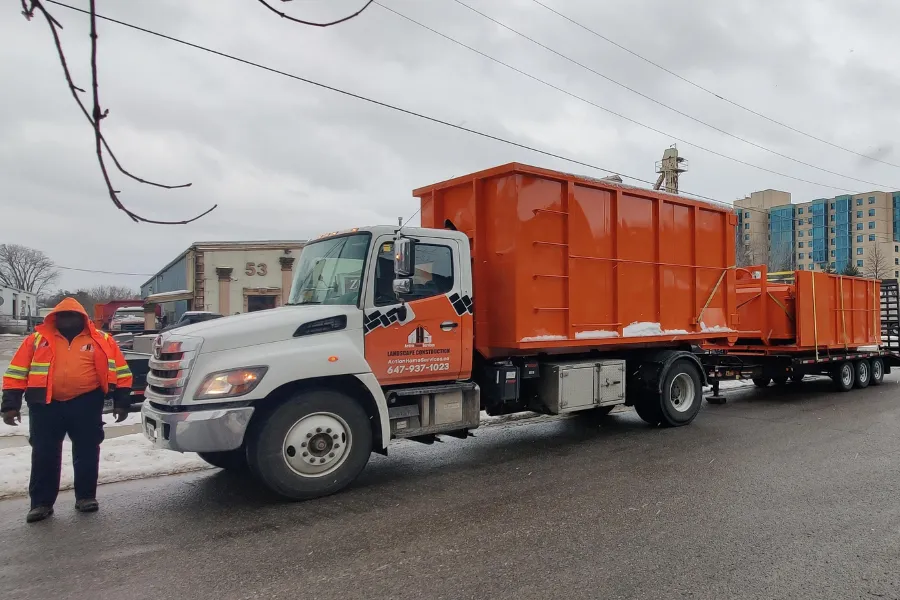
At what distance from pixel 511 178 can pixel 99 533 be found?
5.16 meters

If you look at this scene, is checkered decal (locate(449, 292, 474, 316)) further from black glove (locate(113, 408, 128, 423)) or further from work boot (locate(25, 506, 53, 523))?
work boot (locate(25, 506, 53, 523))

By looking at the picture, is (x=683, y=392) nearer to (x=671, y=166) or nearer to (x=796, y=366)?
(x=796, y=366)

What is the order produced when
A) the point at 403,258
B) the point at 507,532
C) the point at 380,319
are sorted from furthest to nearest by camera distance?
the point at 380,319 < the point at 403,258 < the point at 507,532

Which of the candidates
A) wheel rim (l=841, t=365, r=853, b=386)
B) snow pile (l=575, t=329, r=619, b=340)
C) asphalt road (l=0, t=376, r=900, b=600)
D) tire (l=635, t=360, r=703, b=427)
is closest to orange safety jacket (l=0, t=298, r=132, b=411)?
asphalt road (l=0, t=376, r=900, b=600)

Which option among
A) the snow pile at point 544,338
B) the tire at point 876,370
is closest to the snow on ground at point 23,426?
the snow pile at point 544,338

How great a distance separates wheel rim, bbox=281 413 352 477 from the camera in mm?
5348

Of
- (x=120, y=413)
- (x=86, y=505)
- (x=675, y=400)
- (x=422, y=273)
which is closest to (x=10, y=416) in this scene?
(x=120, y=413)

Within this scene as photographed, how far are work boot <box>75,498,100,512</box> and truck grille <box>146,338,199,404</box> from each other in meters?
0.94

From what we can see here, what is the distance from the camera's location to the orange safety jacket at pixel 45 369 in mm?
4859

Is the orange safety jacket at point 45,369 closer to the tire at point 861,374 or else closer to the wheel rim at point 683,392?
the wheel rim at point 683,392

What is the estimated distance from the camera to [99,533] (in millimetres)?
4605

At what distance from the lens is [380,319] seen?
5941mm

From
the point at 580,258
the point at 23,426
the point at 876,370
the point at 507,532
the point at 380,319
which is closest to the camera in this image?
the point at 507,532

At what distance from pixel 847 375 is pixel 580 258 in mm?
10022
